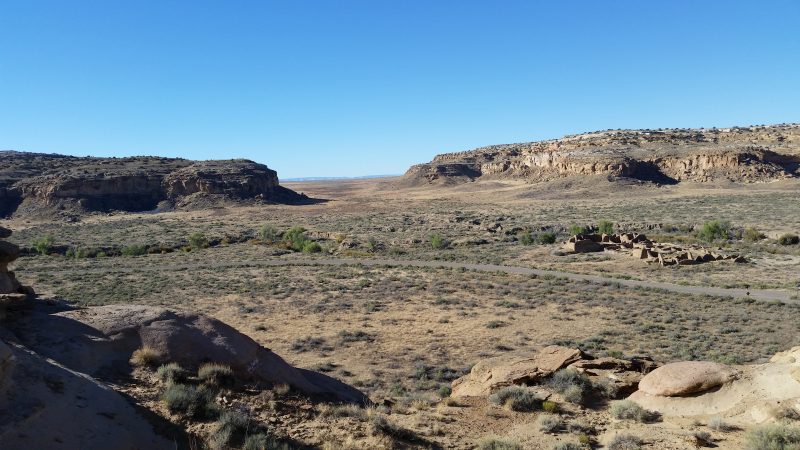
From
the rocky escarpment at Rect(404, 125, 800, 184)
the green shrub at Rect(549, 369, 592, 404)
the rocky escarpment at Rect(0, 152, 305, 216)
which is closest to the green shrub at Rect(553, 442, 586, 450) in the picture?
the green shrub at Rect(549, 369, 592, 404)

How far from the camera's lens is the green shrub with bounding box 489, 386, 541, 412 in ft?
34.9

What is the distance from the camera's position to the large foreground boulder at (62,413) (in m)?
6.50

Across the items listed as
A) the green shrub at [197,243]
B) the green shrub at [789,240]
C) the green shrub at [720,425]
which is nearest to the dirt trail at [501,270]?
the green shrub at [197,243]

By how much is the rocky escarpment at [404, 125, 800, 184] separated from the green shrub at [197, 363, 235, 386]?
102 m

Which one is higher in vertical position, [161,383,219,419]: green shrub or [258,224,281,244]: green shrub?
[161,383,219,419]: green shrub

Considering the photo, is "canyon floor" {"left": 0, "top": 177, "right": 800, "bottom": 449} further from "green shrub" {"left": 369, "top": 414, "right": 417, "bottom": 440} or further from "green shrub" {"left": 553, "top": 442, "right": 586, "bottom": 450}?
"green shrub" {"left": 553, "top": 442, "right": 586, "bottom": 450}

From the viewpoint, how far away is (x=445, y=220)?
6625 centimetres

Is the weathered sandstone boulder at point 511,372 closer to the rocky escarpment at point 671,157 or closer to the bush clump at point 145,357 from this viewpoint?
the bush clump at point 145,357

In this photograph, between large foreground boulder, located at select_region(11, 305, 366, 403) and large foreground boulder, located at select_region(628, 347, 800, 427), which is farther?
large foreground boulder, located at select_region(11, 305, 366, 403)

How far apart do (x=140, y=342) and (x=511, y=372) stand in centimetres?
852

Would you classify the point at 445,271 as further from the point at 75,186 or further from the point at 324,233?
the point at 75,186

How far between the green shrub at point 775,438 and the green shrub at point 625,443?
5.30 ft

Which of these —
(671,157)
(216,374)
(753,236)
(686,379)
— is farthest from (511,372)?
(671,157)

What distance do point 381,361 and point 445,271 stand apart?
59.9ft
